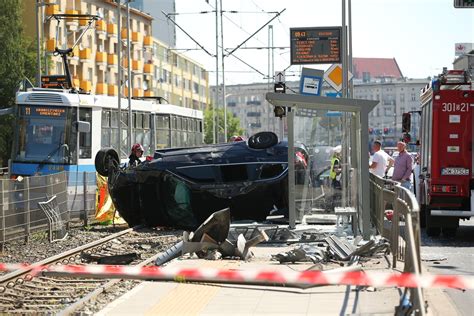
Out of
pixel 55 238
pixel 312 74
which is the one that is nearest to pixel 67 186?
pixel 55 238

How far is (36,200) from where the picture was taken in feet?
68.2

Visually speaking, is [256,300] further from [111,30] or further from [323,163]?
[111,30]

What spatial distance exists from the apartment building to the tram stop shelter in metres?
47.0

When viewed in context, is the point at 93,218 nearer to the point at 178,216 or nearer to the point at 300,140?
the point at 178,216

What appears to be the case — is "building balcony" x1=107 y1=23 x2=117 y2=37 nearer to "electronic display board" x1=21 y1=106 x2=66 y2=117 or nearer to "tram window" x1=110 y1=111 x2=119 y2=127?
"tram window" x1=110 y1=111 x2=119 y2=127

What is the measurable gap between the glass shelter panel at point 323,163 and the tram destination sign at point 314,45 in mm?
12995

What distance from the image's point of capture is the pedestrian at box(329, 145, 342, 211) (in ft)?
60.6

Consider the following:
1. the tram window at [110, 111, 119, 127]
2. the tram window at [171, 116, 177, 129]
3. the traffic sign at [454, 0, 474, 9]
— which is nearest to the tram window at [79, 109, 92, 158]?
the tram window at [110, 111, 119, 127]

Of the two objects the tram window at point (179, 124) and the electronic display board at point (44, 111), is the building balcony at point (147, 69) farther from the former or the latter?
the electronic display board at point (44, 111)

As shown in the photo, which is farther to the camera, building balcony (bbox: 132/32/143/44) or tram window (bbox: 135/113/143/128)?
building balcony (bbox: 132/32/143/44)

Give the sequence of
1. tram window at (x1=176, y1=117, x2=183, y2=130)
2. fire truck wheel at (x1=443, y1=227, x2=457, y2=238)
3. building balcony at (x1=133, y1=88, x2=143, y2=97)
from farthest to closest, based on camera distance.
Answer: building balcony at (x1=133, y1=88, x2=143, y2=97)
tram window at (x1=176, y1=117, x2=183, y2=130)
fire truck wheel at (x1=443, y1=227, x2=457, y2=238)

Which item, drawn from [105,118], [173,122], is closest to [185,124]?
[173,122]

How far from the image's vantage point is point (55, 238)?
20.4 m

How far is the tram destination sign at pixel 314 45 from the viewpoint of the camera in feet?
104
